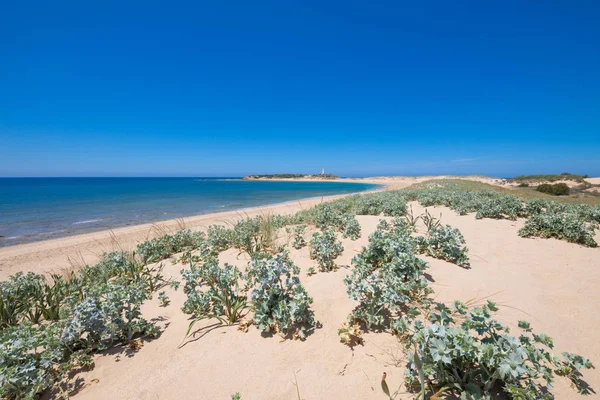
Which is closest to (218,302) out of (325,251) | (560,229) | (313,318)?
(313,318)

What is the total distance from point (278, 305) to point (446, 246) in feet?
11.0

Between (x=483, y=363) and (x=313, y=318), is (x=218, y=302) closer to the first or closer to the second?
(x=313, y=318)

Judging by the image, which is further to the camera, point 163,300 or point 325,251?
point 325,251

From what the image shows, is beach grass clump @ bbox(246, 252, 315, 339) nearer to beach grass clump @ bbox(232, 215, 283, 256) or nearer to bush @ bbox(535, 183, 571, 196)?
beach grass clump @ bbox(232, 215, 283, 256)

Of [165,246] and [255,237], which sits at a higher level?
Result: [255,237]

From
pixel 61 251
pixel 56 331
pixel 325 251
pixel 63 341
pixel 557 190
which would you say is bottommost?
pixel 61 251

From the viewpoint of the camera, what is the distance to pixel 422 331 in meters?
1.96

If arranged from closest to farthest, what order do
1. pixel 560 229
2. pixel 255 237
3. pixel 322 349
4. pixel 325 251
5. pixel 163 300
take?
pixel 322 349 → pixel 163 300 → pixel 325 251 → pixel 560 229 → pixel 255 237

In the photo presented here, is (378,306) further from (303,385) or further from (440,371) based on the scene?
(303,385)

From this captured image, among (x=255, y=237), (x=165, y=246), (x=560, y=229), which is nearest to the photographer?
(x=560, y=229)

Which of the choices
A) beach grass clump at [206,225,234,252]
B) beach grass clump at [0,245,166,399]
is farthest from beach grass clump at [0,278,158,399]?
beach grass clump at [206,225,234,252]

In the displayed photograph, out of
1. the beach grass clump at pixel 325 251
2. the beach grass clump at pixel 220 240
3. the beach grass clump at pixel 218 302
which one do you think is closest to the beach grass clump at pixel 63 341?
the beach grass clump at pixel 218 302

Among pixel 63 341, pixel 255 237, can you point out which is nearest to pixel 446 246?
pixel 255 237

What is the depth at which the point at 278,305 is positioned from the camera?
9.48 feet
